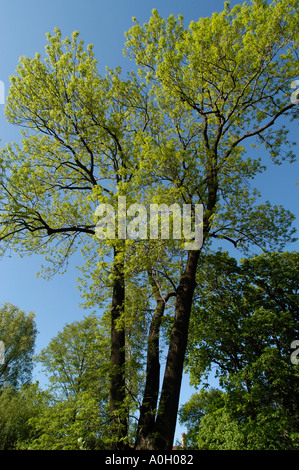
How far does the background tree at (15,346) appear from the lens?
22922mm

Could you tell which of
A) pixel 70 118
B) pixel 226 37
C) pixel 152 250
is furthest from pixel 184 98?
pixel 152 250

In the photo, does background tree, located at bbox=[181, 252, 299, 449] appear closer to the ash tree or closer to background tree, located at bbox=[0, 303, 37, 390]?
the ash tree

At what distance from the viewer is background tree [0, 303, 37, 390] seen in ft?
75.2

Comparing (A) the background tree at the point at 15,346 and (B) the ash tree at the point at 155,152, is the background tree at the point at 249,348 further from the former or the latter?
(A) the background tree at the point at 15,346

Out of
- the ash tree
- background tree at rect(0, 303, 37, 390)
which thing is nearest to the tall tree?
the ash tree

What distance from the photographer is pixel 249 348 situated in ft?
37.9

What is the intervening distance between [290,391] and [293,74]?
38.7ft

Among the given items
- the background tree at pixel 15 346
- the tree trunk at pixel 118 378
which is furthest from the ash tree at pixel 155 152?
the background tree at pixel 15 346

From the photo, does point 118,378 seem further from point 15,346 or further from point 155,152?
point 15,346

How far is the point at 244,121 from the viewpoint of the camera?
8.70 meters

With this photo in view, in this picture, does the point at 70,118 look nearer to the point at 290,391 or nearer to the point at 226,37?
the point at 226,37

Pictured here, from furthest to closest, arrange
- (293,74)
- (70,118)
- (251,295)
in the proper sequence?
(251,295)
(70,118)
(293,74)

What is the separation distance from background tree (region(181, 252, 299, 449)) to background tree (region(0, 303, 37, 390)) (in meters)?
18.5

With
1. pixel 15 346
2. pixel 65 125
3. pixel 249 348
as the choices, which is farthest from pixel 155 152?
pixel 15 346
